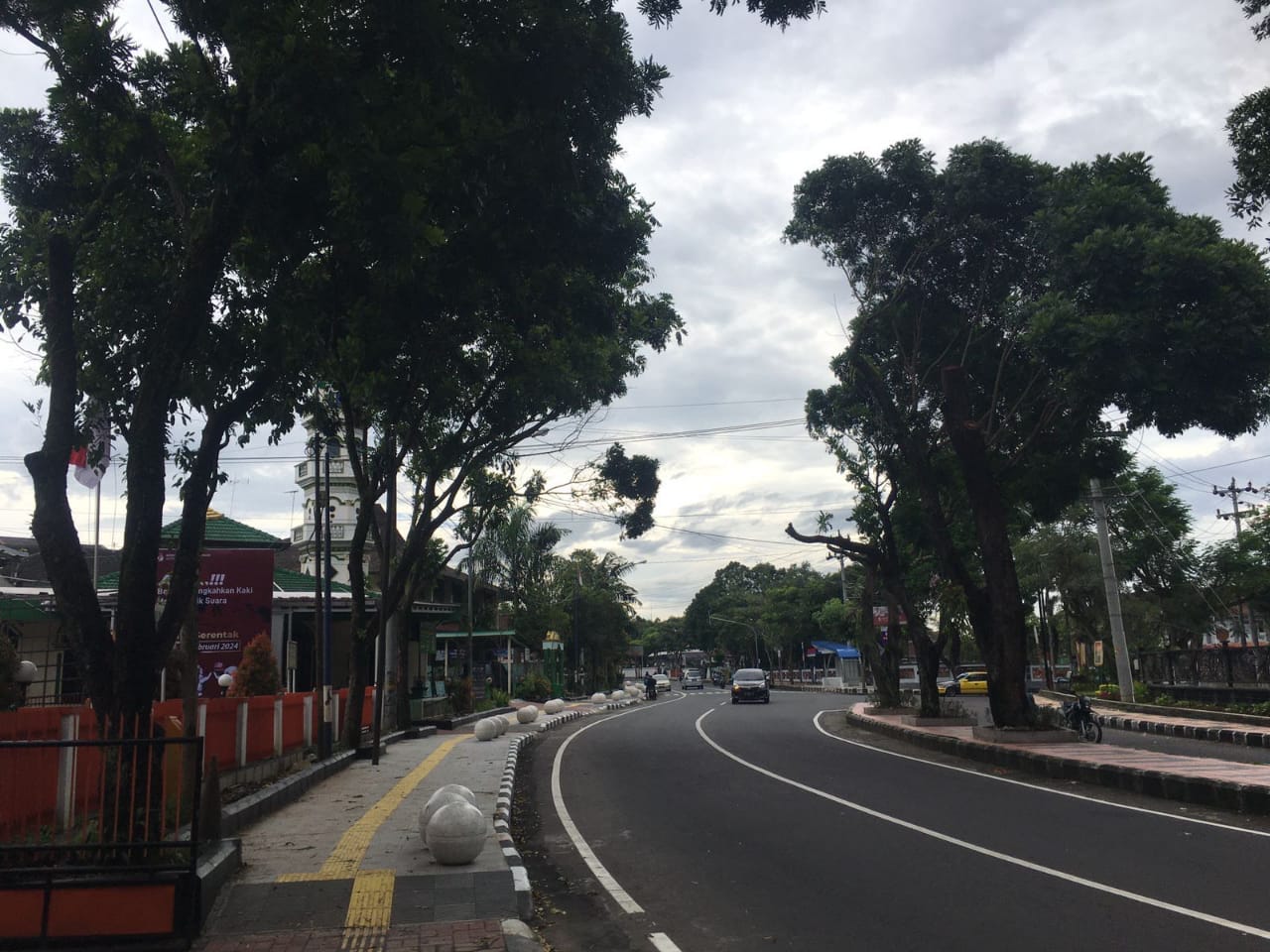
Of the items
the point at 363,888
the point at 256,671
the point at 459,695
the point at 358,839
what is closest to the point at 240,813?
the point at 358,839

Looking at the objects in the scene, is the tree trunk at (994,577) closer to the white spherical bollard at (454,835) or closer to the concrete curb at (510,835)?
the concrete curb at (510,835)

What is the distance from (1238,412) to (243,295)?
16.4m

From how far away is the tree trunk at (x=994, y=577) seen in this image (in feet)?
64.1

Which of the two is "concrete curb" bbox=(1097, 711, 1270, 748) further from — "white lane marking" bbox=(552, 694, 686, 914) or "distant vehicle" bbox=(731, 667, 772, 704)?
"distant vehicle" bbox=(731, 667, 772, 704)

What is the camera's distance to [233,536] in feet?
86.7

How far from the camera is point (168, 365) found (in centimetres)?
832

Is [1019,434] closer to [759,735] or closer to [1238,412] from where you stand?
[1238,412]

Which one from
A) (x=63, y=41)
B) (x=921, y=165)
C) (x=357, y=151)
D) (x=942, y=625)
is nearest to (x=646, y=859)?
(x=357, y=151)

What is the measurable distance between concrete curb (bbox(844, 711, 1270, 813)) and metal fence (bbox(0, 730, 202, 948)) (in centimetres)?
1151

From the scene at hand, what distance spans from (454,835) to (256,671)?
11.8 metres

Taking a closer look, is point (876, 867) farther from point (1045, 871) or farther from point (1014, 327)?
point (1014, 327)

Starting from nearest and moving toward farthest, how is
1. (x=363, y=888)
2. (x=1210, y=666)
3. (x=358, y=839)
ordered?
1. (x=363, y=888)
2. (x=358, y=839)
3. (x=1210, y=666)

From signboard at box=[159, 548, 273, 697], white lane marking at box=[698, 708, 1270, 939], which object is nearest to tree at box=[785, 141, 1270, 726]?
white lane marking at box=[698, 708, 1270, 939]

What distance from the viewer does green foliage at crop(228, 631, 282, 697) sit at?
18750 mm
